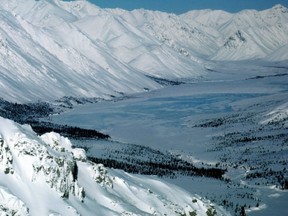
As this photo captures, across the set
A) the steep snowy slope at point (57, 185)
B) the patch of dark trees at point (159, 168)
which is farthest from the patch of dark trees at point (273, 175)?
the steep snowy slope at point (57, 185)

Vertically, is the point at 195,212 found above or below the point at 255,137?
below

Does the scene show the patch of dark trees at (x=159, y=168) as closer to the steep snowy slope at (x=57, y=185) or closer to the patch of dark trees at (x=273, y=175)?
the patch of dark trees at (x=273, y=175)

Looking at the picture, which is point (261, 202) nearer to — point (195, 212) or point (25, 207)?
point (195, 212)

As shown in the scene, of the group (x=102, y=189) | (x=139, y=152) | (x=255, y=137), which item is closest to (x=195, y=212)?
(x=102, y=189)

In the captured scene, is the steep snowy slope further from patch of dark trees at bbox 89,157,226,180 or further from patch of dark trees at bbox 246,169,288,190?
patch of dark trees at bbox 89,157,226,180

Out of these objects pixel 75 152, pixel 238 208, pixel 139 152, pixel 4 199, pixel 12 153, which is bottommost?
pixel 4 199

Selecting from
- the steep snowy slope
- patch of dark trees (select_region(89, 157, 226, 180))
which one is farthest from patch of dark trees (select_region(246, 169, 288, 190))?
the steep snowy slope

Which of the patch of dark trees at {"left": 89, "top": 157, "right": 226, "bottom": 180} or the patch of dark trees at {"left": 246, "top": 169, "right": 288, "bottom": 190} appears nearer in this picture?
the patch of dark trees at {"left": 246, "top": 169, "right": 288, "bottom": 190}

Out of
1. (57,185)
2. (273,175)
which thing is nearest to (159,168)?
(273,175)
